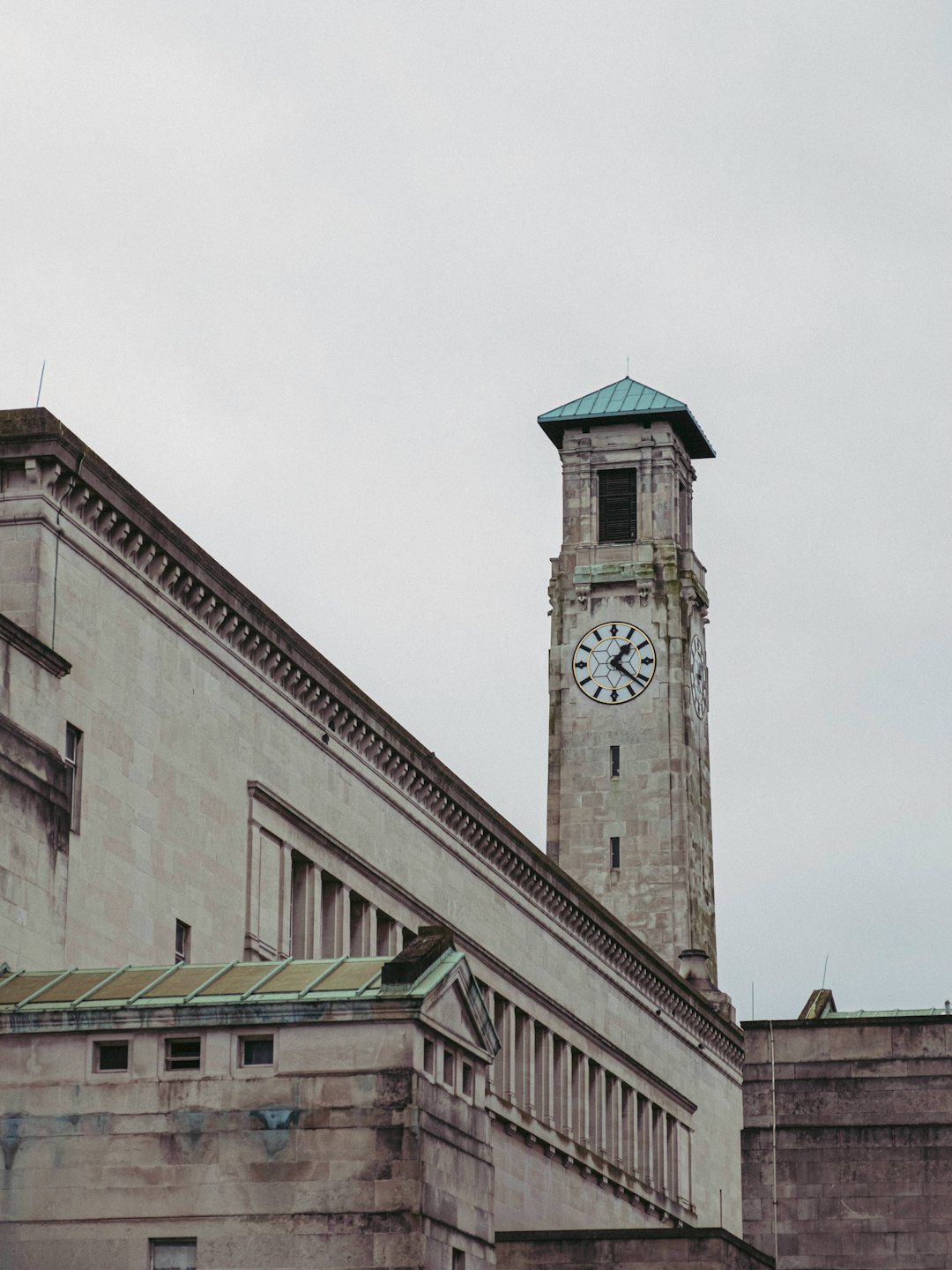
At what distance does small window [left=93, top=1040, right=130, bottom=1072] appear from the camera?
37906 millimetres

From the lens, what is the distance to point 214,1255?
36719mm

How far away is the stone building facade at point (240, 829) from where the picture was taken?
4488cm

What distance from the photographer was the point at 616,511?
363 ft

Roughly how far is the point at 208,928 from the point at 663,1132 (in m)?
37.7

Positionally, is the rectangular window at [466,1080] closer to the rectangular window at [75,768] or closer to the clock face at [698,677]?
the rectangular window at [75,768]

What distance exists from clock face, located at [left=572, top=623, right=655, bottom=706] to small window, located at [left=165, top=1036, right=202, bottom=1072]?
2819 inches

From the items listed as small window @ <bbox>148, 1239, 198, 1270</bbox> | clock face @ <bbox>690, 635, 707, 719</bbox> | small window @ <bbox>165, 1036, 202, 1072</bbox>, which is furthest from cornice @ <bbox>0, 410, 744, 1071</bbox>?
clock face @ <bbox>690, 635, 707, 719</bbox>

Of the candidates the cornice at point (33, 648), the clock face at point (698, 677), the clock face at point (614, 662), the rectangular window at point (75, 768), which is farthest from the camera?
the clock face at point (698, 677)

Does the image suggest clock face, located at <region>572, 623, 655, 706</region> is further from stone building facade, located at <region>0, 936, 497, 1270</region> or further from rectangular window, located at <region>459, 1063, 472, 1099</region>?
stone building facade, located at <region>0, 936, 497, 1270</region>

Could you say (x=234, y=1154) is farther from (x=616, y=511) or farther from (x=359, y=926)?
(x=616, y=511)

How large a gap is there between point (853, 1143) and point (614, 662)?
1212 inches

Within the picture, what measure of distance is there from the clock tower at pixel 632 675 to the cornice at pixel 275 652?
2533cm

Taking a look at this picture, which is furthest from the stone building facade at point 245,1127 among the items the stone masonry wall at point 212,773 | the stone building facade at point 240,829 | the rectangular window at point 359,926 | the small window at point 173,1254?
the rectangular window at point 359,926

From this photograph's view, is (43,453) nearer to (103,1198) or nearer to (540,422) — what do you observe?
(103,1198)
